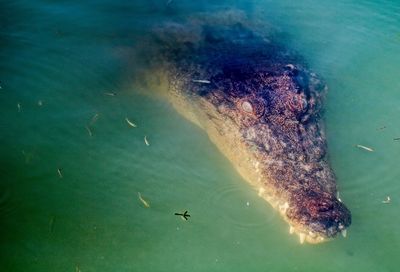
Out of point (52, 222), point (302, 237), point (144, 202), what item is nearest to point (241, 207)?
point (302, 237)

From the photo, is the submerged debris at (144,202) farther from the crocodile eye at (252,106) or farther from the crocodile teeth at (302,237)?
the crocodile eye at (252,106)

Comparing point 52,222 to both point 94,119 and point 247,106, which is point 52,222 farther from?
point 247,106

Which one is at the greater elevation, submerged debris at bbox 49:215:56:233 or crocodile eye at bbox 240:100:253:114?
crocodile eye at bbox 240:100:253:114

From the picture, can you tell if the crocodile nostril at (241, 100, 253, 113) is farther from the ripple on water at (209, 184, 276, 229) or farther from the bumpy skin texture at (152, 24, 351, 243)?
the ripple on water at (209, 184, 276, 229)

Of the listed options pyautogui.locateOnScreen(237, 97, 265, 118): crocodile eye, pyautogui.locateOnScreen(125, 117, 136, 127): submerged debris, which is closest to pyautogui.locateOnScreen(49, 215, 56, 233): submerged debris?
pyautogui.locateOnScreen(125, 117, 136, 127): submerged debris

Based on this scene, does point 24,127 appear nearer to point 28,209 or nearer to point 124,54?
point 28,209

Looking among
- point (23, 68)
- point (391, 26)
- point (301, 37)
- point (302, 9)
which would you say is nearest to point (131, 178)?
point (23, 68)

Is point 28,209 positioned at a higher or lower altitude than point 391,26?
lower
